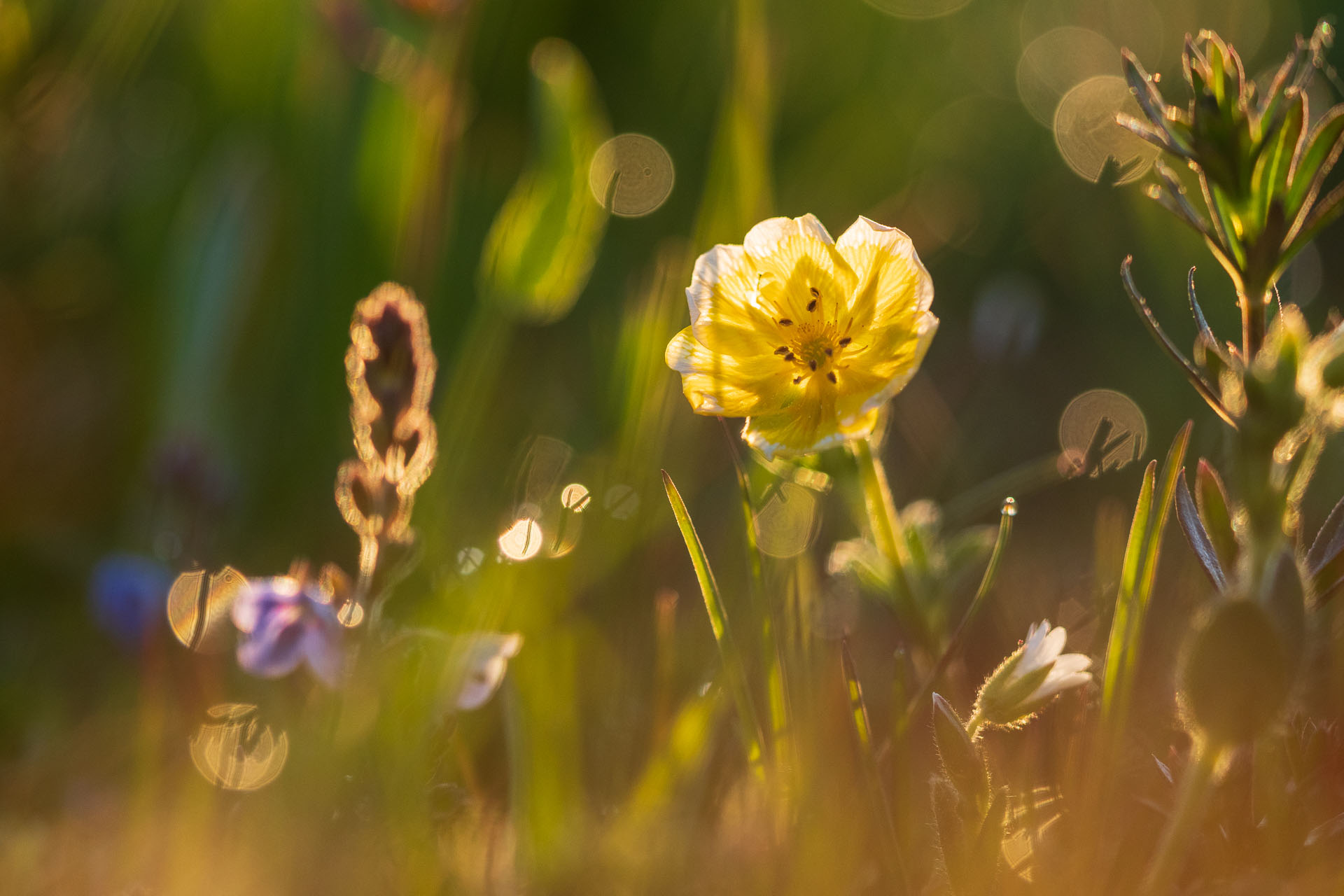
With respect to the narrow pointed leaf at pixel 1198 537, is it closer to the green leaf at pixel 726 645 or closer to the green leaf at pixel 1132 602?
the green leaf at pixel 1132 602

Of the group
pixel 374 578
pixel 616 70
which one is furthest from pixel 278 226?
pixel 374 578

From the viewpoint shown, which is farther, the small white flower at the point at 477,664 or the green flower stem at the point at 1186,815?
the small white flower at the point at 477,664

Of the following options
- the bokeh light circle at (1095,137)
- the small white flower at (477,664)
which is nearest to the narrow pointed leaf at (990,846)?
the small white flower at (477,664)

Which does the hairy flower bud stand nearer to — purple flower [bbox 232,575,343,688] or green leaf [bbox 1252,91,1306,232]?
green leaf [bbox 1252,91,1306,232]

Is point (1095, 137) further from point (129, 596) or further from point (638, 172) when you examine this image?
point (129, 596)

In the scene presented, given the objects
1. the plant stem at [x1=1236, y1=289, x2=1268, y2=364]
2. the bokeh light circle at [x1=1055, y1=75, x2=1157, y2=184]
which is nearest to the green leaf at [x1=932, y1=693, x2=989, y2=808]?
the plant stem at [x1=1236, y1=289, x2=1268, y2=364]

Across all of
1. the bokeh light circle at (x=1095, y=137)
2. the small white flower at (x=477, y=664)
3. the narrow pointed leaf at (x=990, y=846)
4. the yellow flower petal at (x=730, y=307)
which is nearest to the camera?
the narrow pointed leaf at (x=990, y=846)
